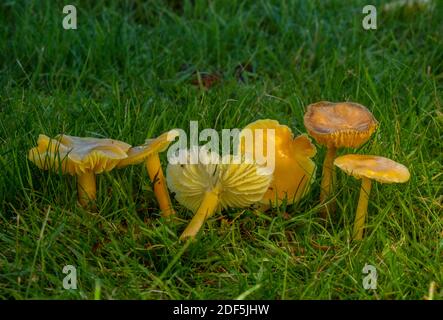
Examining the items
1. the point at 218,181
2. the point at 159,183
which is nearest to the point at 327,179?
the point at 218,181

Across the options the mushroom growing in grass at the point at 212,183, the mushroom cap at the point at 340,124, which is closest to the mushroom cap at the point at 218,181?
the mushroom growing in grass at the point at 212,183

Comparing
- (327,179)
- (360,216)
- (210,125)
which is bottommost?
(360,216)

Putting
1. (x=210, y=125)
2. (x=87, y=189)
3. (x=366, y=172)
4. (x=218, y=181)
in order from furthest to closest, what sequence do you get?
1. (x=210, y=125)
2. (x=87, y=189)
3. (x=218, y=181)
4. (x=366, y=172)

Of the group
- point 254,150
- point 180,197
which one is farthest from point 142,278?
point 254,150

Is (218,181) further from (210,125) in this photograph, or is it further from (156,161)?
(210,125)

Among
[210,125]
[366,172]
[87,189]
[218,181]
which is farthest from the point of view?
[210,125]

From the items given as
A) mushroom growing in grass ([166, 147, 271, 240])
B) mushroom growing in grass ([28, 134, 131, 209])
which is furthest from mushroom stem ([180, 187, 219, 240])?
mushroom growing in grass ([28, 134, 131, 209])
